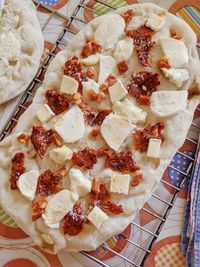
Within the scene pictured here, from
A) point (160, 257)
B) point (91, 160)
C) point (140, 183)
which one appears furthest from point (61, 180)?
point (160, 257)

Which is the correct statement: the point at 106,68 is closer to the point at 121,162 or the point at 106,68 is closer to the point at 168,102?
the point at 168,102

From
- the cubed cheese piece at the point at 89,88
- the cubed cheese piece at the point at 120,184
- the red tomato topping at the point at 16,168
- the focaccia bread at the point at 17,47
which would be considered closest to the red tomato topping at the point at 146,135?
the cubed cheese piece at the point at 120,184

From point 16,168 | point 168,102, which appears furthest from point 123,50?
point 16,168

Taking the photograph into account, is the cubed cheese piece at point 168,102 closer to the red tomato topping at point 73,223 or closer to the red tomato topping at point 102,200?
the red tomato topping at point 102,200

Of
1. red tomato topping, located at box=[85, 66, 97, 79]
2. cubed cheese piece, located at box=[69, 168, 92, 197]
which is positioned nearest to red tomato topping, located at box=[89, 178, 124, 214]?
cubed cheese piece, located at box=[69, 168, 92, 197]

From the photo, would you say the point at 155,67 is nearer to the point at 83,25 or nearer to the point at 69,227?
the point at 83,25

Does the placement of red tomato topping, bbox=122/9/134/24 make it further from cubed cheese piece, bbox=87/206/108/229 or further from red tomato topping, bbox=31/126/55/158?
cubed cheese piece, bbox=87/206/108/229

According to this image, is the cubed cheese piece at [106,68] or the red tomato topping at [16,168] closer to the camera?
the red tomato topping at [16,168]
